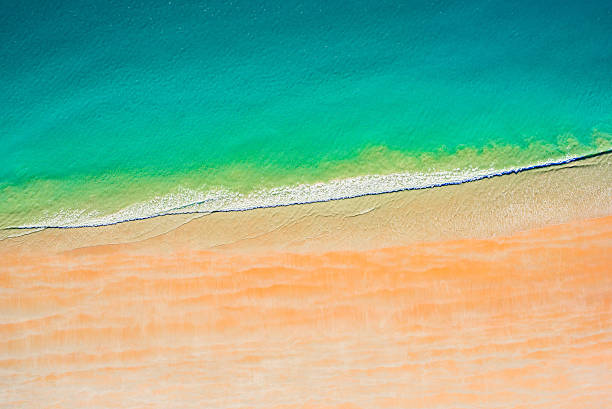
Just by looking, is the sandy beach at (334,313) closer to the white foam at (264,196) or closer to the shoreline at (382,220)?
the shoreline at (382,220)

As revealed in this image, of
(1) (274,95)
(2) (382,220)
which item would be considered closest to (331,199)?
(2) (382,220)

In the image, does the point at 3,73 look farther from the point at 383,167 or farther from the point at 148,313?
the point at 383,167

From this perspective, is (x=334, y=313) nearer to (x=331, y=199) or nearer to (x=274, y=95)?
(x=331, y=199)

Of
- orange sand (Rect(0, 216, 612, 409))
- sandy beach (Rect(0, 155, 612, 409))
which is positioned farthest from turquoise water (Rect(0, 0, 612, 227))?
orange sand (Rect(0, 216, 612, 409))

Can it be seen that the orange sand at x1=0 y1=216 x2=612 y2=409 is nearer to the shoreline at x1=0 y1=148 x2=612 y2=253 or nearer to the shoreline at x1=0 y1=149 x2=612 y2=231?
the shoreline at x1=0 y1=148 x2=612 y2=253

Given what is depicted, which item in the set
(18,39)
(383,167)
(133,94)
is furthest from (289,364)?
(18,39)

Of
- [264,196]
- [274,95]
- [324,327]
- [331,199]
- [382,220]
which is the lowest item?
[324,327]

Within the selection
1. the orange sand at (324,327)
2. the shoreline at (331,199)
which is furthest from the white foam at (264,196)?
the orange sand at (324,327)

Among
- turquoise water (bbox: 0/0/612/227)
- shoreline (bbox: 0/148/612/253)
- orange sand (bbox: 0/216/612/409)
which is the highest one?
turquoise water (bbox: 0/0/612/227)
